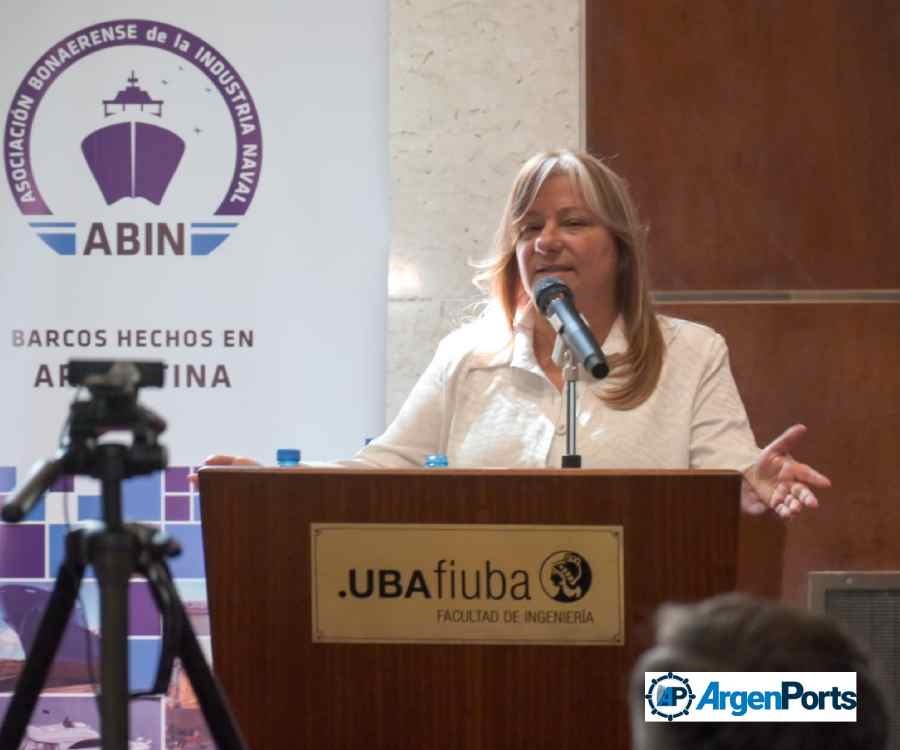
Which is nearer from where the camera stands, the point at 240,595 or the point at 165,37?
the point at 240,595

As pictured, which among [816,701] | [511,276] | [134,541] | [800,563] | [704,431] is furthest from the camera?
[800,563]

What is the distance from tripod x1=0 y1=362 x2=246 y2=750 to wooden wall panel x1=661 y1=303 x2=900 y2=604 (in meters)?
2.73

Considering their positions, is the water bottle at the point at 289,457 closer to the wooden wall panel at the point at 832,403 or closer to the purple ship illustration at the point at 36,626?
the purple ship illustration at the point at 36,626

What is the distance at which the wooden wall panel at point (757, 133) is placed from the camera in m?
4.13

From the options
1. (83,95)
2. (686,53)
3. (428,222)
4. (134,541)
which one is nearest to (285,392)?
(428,222)

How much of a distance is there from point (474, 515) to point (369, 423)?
2098mm

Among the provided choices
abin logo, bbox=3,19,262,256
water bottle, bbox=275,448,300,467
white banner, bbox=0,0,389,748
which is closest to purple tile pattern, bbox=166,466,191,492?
white banner, bbox=0,0,389,748

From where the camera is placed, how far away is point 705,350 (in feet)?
9.82

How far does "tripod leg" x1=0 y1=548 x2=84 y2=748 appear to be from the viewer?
170cm

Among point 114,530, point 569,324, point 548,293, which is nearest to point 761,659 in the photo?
point 114,530

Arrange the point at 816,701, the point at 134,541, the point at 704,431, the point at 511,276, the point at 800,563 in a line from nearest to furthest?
the point at 816,701 < the point at 134,541 < the point at 704,431 < the point at 511,276 < the point at 800,563

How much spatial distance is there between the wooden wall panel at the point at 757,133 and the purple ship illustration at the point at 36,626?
76.0 inches

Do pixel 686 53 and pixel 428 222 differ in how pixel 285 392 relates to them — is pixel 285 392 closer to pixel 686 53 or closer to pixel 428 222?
pixel 428 222

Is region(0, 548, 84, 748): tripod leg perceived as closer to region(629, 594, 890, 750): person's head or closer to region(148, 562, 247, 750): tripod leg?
region(148, 562, 247, 750): tripod leg
